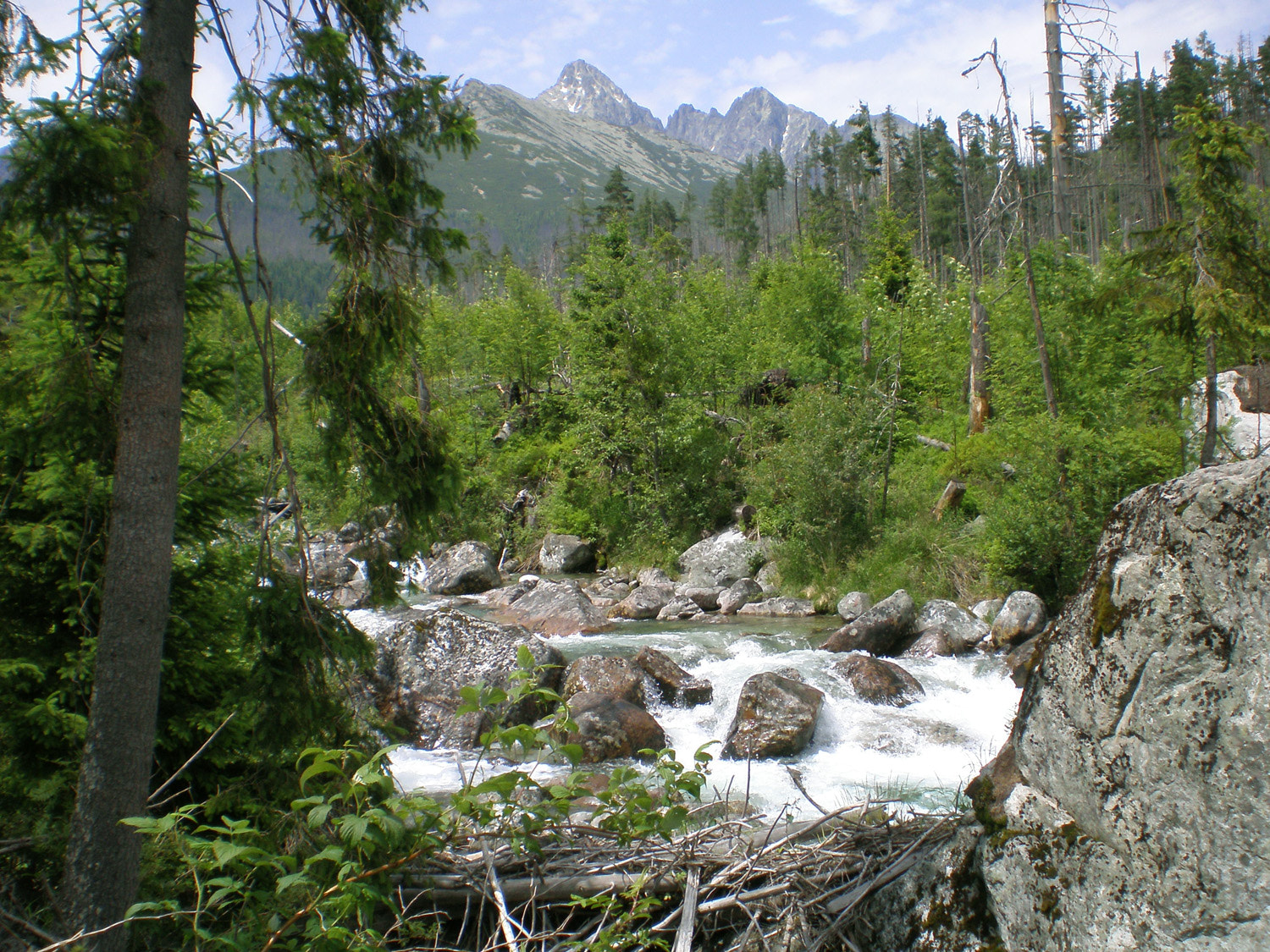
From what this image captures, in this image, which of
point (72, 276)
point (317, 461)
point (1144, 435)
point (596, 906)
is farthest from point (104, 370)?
point (1144, 435)

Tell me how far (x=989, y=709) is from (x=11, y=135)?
10899mm

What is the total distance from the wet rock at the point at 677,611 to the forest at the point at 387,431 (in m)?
2.47

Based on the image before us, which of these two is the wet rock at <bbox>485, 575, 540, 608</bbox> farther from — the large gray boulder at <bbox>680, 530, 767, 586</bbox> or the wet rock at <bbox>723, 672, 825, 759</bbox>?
the wet rock at <bbox>723, 672, 825, 759</bbox>

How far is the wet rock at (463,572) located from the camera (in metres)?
20.6

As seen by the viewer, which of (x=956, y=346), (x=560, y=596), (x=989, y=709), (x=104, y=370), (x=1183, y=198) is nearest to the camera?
(x=104, y=370)

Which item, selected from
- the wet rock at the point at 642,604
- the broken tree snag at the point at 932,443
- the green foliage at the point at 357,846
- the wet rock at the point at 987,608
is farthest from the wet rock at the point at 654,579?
the green foliage at the point at 357,846

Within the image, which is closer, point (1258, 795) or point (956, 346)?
point (1258, 795)

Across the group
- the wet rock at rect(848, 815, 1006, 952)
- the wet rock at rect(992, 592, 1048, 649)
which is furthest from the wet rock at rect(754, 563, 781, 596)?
the wet rock at rect(848, 815, 1006, 952)

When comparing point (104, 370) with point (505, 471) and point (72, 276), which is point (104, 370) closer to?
point (72, 276)

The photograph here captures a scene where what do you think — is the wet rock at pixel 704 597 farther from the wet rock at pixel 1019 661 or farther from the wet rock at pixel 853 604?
the wet rock at pixel 1019 661

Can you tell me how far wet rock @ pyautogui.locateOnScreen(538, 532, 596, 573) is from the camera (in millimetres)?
23109

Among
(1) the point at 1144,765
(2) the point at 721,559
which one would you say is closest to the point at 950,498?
(2) the point at 721,559

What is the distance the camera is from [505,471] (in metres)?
27.8

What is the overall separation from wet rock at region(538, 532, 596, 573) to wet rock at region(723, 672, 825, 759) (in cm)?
1405
